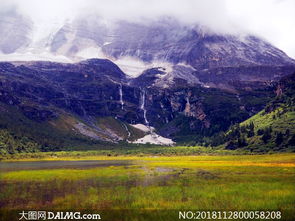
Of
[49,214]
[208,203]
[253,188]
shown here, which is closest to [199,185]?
[253,188]

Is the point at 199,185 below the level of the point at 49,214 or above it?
above

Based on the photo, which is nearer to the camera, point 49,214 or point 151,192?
point 49,214

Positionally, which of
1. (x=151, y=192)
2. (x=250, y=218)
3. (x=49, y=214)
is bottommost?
(x=250, y=218)

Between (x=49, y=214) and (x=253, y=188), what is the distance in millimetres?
34842

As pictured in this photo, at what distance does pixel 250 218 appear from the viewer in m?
40.7

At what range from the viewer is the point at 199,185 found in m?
68.9

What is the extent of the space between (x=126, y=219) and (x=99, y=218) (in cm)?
321

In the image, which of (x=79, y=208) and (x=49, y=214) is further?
(x=79, y=208)

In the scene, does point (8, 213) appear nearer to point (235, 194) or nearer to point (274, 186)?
point (235, 194)

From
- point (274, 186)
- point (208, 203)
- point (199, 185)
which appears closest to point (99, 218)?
point (208, 203)

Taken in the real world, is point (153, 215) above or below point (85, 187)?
below

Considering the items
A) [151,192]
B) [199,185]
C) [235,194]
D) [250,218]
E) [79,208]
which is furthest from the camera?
[199,185]

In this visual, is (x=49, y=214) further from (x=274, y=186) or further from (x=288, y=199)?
(x=274, y=186)

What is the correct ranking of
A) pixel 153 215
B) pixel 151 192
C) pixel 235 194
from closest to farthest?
pixel 153 215, pixel 235 194, pixel 151 192
